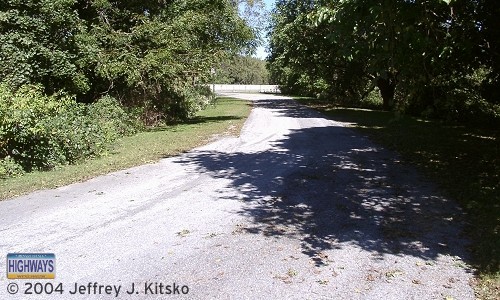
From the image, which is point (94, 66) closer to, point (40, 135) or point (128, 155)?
point (128, 155)

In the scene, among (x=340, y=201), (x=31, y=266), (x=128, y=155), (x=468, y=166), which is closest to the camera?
(x=31, y=266)

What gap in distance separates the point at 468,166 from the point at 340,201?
4506 mm

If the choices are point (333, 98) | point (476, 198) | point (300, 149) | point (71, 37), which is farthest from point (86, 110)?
point (333, 98)

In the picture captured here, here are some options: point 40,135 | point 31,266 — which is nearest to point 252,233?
point 31,266

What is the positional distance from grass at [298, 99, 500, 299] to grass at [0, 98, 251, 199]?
6308mm

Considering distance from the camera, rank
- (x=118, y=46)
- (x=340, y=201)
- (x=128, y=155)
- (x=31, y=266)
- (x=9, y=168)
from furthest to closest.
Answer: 1. (x=118, y=46)
2. (x=128, y=155)
3. (x=9, y=168)
4. (x=340, y=201)
5. (x=31, y=266)

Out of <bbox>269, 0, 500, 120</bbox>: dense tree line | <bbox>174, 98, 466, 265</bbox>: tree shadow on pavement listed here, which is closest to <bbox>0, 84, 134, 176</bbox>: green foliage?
<bbox>174, 98, 466, 265</bbox>: tree shadow on pavement

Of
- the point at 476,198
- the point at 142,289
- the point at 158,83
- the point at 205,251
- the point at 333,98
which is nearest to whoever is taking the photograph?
the point at 142,289

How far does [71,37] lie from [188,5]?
21.2 ft

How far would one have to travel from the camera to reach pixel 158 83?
19547 mm

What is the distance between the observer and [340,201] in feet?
23.2

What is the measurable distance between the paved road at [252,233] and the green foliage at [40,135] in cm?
235

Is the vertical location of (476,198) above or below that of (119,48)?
below

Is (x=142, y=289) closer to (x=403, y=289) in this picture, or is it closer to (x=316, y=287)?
(x=316, y=287)
